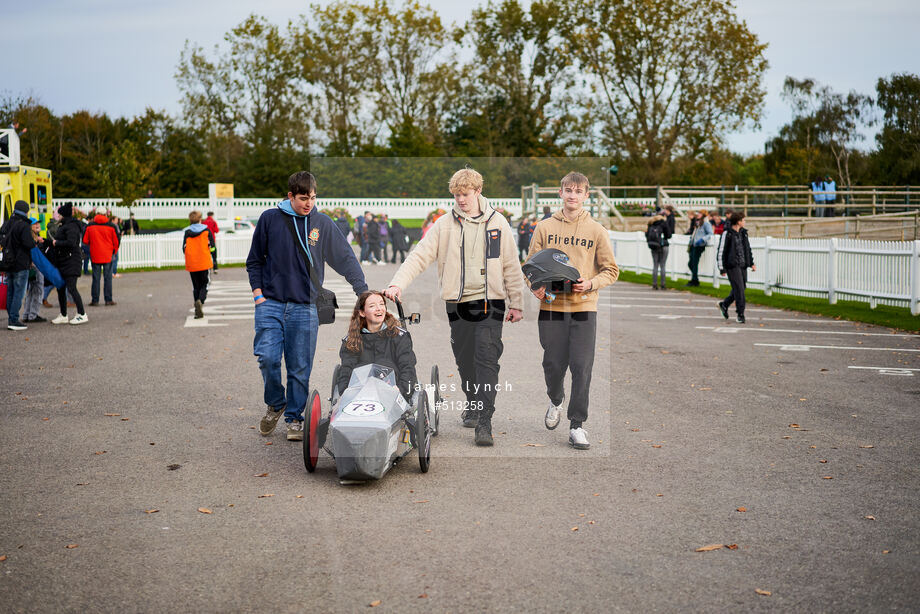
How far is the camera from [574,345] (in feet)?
21.5

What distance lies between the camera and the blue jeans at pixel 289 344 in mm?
6750

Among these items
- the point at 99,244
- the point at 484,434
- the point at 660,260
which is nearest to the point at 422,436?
the point at 484,434

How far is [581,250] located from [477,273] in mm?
792

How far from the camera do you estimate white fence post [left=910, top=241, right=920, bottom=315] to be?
14691mm

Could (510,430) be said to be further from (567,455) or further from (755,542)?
(755,542)

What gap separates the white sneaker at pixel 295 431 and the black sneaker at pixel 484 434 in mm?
1347

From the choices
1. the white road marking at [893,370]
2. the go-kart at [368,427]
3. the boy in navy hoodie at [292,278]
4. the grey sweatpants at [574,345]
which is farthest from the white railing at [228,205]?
the go-kart at [368,427]

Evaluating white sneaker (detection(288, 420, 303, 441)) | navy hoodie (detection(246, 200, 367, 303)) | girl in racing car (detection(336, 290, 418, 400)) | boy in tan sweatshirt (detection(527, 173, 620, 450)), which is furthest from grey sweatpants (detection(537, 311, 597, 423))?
white sneaker (detection(288, 420, 303, 441))

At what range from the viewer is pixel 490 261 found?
6391 mm

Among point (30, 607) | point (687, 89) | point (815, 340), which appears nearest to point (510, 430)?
point (30, 607)

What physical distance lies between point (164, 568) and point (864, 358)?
30.0 feet

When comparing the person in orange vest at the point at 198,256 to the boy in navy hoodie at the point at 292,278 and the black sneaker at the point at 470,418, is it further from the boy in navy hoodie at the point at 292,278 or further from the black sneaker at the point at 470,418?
Result: the black sneaker at the point at 470,418

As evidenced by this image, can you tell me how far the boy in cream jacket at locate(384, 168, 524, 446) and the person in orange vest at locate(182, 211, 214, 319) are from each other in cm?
935

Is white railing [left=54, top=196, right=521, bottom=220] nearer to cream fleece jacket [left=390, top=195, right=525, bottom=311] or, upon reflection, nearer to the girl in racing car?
cream fleece jacket [left=390, top=195, right=525, bottom=311]
